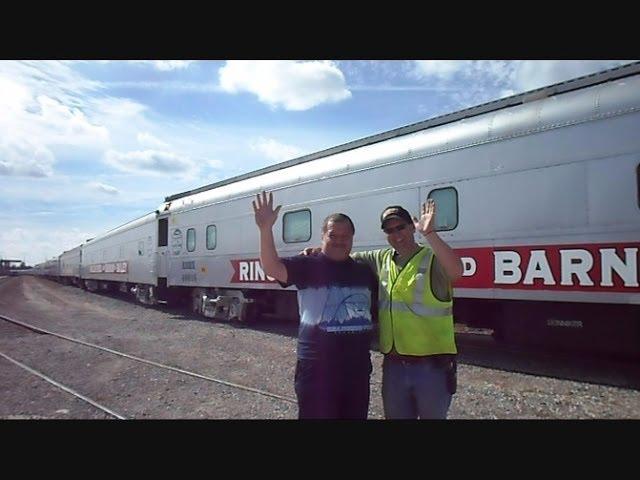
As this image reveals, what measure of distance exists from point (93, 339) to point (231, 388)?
6.29 metres

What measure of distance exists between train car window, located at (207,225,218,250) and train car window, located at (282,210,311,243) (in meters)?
3.26

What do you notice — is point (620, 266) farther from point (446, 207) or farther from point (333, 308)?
point (333, 308)

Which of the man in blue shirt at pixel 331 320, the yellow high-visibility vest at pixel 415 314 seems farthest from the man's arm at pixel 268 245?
the yellow high-visibility vest at pixel 415 314

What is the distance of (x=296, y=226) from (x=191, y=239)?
537 cm

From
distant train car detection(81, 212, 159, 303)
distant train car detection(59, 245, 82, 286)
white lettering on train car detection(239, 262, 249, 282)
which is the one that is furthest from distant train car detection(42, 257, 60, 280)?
white lettering on train car detection(239, 262, 249, 282)

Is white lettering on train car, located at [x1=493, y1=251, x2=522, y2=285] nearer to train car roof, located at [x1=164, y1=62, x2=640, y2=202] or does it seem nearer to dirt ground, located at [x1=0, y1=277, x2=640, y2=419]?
dirt ground, located at [x1=0, y1=277, x2=640, y2=419]

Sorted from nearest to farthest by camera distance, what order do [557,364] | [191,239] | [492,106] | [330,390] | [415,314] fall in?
[330,390] < [415,314] < [557,364] < [492,106] < [191,239]

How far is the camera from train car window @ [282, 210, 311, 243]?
10.2 m

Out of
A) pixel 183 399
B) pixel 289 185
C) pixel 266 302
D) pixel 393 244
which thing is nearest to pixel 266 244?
pixel 393 244

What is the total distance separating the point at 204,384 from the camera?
7.24m

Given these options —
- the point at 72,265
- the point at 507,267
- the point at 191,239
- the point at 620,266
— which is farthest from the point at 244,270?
the point at 72,265

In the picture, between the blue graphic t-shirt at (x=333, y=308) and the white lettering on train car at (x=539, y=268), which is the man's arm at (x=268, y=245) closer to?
the blue graphic t-shirt at (x=333, y=308)

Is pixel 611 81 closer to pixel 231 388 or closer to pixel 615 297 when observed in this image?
pixel 615 297

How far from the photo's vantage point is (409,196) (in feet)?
27.7
